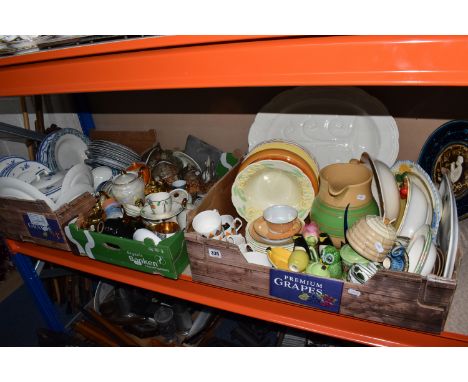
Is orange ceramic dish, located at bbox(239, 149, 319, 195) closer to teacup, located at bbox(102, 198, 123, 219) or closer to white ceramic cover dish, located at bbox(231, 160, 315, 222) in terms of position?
white ceramic cover dish, located at bbox(231, 160, 315, 222)

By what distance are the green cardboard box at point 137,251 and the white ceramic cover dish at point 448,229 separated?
59 cm

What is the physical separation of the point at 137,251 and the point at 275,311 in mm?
387

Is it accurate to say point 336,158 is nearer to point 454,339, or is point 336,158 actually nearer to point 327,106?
point 327,106

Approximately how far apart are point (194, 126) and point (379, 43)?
3.17 ft

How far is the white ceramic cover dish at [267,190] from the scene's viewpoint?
0.91 meters

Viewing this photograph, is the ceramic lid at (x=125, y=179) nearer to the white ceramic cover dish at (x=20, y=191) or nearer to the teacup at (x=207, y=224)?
the white ceramic cover dish at (x=20, y=191)

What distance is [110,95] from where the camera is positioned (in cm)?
144

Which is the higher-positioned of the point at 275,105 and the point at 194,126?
the point at 275,105

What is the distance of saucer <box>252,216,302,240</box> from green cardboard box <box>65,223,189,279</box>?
0.20 m

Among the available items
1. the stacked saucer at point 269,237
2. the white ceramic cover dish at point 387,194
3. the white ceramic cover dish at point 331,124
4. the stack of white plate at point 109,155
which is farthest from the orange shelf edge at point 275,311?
the white ceramic cover dish at point 331,124

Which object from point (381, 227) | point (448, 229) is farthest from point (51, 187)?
point (448, 229)

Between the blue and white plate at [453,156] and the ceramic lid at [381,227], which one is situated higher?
the blue and white plate at [453,156]
